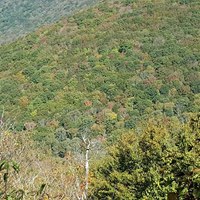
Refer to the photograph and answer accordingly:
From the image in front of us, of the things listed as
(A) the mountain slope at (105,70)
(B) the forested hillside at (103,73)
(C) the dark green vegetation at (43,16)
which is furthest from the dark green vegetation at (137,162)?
(C) the dark green vegetation at (43,16)

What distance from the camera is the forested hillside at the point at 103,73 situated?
6053 cm

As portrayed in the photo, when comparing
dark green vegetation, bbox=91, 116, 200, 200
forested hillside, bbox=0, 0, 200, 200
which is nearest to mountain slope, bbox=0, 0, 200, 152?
forested hillside, bbox=0, 0, 200, 200

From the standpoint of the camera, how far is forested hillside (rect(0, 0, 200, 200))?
199 ft

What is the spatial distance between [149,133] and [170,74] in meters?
51.4

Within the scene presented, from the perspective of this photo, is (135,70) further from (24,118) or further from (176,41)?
(24,118)

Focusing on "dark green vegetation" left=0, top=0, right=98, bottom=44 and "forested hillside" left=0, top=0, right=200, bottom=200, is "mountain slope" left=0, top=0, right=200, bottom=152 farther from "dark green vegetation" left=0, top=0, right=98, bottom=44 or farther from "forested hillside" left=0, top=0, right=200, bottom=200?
"dark green vegetation" left=0, top=0, right=98, bottom=44

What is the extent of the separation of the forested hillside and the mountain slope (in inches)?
5.1

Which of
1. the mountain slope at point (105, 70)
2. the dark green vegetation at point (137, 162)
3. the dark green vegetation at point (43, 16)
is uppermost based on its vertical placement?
the dark green vegetation at point (137, 162)

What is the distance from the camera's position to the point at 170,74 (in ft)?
229

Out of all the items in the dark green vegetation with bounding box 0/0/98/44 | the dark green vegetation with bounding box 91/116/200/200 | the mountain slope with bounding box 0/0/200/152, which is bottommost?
the dark green vegetation with bounding box 0/0/98/44

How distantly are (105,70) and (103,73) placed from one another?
822 millimetres

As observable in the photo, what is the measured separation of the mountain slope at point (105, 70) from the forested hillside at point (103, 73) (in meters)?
0.13

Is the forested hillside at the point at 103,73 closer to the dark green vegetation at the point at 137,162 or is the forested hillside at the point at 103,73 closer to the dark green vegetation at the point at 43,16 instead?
the dark green vegetation at the point at 137,162

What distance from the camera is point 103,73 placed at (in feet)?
242
